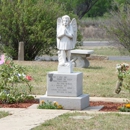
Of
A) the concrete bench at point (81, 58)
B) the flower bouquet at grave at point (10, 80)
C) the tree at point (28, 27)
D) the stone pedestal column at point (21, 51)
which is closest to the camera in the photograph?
the flower bouquet at grave at point (10, 80)

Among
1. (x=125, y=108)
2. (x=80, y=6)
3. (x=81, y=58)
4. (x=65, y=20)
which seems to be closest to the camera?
(x=125, y=108)

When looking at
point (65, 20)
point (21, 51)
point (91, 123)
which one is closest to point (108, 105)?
point (65, 20)

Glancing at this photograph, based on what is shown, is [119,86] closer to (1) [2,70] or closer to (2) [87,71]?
(1) [2,70]

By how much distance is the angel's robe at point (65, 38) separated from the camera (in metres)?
14.3

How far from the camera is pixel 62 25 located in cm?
1442

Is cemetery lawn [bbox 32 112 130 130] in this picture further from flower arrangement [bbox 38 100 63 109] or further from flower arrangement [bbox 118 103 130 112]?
flower arrangement [bbox 38 100 63 109]

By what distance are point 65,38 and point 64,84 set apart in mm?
1163

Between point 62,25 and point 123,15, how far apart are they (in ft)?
45.0

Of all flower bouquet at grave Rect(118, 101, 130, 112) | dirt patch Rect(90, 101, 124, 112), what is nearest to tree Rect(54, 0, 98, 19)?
dirt patch Rect(90, 101, 124, 112)

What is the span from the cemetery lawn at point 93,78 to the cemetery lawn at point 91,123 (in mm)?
4066

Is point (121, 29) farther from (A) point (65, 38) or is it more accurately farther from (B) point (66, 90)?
(B) point (66, 90)

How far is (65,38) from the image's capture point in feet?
47.1

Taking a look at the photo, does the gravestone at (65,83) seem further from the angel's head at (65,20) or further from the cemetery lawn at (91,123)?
the cemetery lawn at (91,123)

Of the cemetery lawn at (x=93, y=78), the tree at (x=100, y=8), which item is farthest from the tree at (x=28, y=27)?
the tree at (x=100, y=8)
